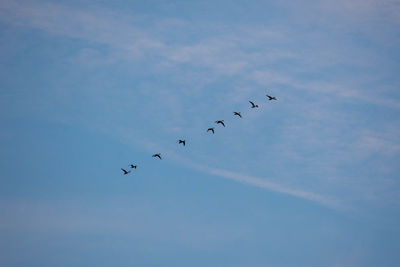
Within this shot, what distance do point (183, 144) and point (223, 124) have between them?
36.6 feet

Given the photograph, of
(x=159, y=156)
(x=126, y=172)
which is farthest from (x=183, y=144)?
(x=126, y=172)

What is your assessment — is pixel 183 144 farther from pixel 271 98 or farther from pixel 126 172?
pixel 271 98

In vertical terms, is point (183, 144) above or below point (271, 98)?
below

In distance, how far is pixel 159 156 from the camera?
12606 cm

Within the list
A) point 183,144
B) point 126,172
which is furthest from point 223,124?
point 126,172

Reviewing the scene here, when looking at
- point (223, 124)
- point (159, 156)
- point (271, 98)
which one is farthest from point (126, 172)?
point (271, 98)

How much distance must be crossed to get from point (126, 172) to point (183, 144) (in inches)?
589

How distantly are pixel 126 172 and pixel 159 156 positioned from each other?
28.6 ft

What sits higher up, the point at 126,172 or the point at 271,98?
the point at 271,98

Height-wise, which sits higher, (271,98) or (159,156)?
(271,98)

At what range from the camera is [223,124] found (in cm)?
12694

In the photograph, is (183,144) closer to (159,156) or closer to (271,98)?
(159,156)

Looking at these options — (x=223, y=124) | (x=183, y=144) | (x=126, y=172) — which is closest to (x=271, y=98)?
(x=223, y=124)

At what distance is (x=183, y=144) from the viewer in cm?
12362
